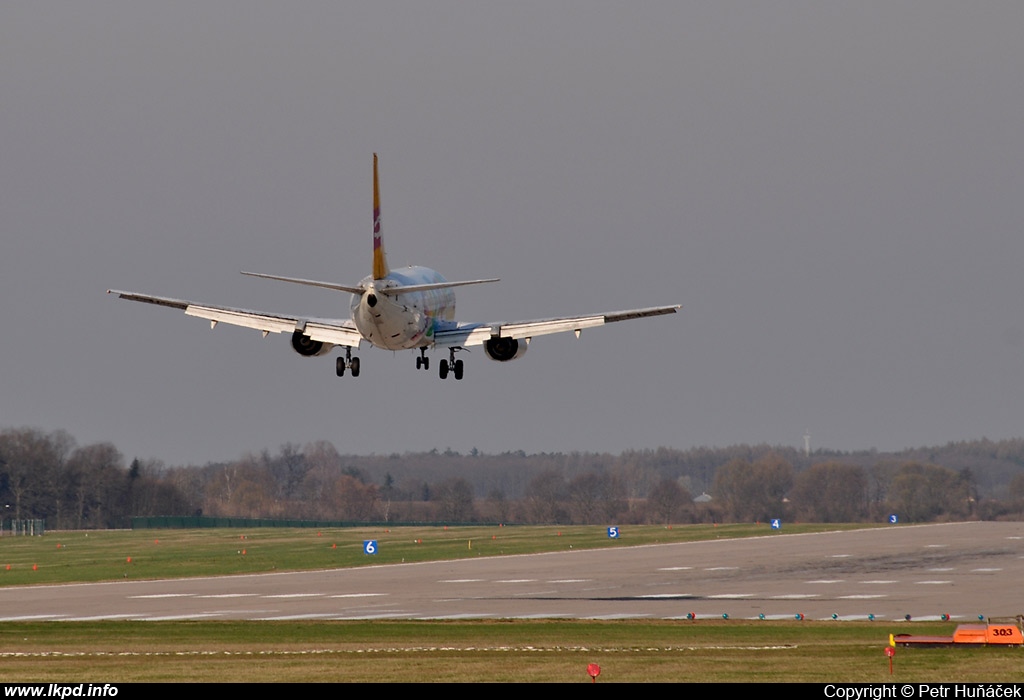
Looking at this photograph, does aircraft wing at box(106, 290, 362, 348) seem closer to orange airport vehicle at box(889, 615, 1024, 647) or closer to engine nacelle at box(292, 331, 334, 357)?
Result: engine nacelle at box(292, 331, 334, 357)

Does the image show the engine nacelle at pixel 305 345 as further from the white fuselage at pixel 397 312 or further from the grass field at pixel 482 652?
the grass field at pixel 482 652

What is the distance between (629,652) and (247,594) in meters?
49.6

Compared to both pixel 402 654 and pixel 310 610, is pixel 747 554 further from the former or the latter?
pixel 402 654

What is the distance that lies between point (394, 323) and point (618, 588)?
153 ft

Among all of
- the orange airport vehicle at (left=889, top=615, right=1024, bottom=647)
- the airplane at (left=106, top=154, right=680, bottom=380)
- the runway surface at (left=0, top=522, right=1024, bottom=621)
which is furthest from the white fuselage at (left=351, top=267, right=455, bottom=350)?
the orange airport vehicle at (left=889, top=615, right=1024, bottom=647)

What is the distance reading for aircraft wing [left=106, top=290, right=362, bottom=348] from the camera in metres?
66.4

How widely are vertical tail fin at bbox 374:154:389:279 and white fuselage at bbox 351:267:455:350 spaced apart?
1.12ft

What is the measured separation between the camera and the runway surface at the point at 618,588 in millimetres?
86500

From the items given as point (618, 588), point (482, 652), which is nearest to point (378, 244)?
point (482, 652)

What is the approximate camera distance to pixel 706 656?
58.3 m

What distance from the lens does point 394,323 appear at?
64500 millimetres

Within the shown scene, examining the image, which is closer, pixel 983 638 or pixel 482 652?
pixel 983 638

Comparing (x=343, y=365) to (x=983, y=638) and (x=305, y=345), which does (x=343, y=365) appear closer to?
(x=305, y=345)

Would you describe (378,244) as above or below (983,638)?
above
